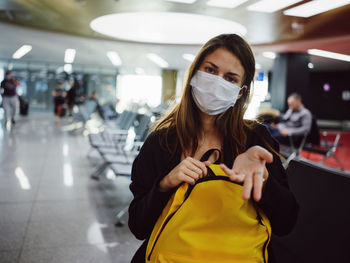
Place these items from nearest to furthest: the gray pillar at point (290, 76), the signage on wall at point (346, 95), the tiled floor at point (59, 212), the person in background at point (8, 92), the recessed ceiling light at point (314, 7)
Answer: the tiled floor at point (59, 212), the recessed ceiling light at point (314, 7), the person in background at point (8, 92), the gray pillar at point (290, 76), the signage on wall at point (346, 95)

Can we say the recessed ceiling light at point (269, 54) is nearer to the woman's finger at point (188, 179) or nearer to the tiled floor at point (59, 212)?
the tiled floor at point (59, 212)

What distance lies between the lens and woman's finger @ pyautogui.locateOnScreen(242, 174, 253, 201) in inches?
34.8

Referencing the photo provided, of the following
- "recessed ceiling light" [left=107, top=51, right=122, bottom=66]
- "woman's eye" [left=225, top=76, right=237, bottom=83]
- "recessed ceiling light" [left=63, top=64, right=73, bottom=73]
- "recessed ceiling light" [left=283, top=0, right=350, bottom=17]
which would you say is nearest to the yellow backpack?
"woman's eye" [left=225, top=76, right=237, bottom=83]

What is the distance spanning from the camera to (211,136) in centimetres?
133

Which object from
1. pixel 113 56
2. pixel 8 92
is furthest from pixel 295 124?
pixel 113 56

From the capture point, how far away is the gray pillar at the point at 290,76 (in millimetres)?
12859

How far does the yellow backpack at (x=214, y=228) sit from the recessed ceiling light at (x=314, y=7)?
22.1 feet

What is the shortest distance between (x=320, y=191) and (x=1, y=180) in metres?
4.79

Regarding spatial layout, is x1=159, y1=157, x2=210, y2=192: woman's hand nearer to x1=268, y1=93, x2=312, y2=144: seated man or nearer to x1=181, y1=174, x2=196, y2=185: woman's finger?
x1=181, y1=174, x2=196, y2=185: woman's finger

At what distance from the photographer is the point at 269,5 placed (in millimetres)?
7059

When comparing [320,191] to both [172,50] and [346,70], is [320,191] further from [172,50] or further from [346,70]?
[346,70]

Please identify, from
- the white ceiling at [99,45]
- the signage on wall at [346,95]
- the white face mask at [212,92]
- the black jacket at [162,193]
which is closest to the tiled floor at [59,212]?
the black jacket at [162,193]

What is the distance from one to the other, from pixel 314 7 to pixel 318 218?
6.70 m

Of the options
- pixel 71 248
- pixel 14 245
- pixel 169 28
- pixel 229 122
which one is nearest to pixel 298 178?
pixel 229 122
